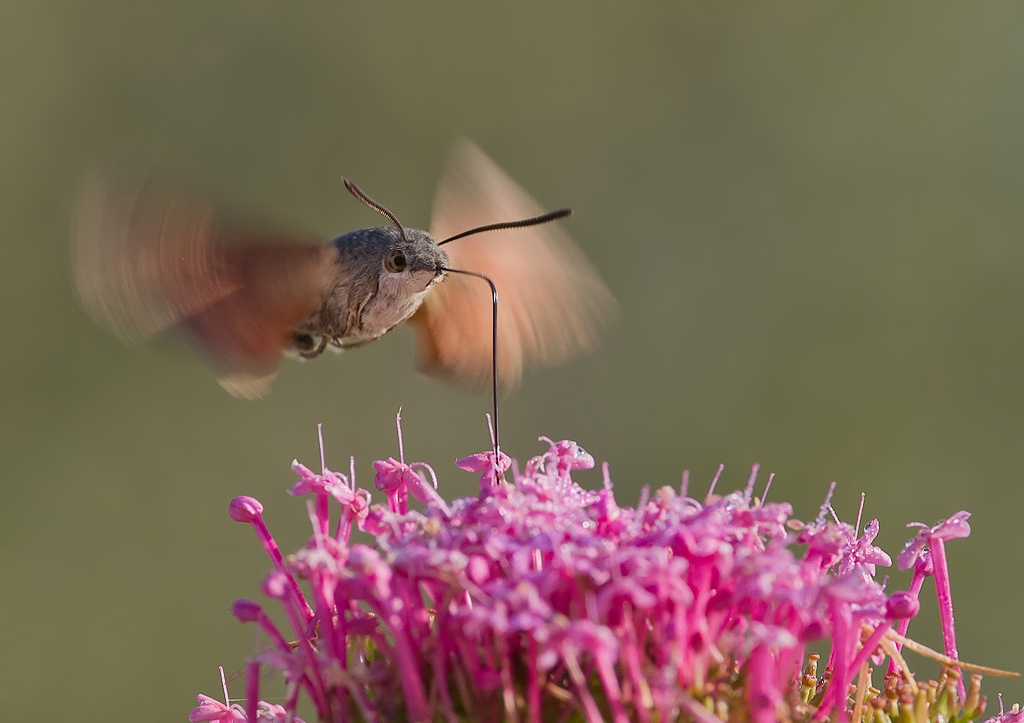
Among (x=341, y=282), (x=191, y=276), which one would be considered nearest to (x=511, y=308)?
(x=341, y=282)

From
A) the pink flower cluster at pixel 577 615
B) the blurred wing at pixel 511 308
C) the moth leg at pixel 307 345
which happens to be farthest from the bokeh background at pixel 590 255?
the pink flower cluster at pixel 577 615

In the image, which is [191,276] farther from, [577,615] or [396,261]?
[577,615]

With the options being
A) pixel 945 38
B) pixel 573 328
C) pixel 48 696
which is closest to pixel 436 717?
pixel 573 328

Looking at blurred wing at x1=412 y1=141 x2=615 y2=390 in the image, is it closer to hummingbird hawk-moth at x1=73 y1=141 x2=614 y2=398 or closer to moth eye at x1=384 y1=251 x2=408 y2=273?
hummingbird hawk-moth at x1=73 y1=141 x2=614 y2=398

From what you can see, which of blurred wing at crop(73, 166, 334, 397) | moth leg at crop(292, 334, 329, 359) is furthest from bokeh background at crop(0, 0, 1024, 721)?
blurred wing at crop(73, 166, 334, 397)

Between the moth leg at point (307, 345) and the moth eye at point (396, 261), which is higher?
the moth eye at point (396, 261)

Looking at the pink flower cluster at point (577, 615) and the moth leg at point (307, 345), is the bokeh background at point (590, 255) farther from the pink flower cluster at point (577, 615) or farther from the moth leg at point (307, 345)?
the pink flower cluster at point (577, 615)
